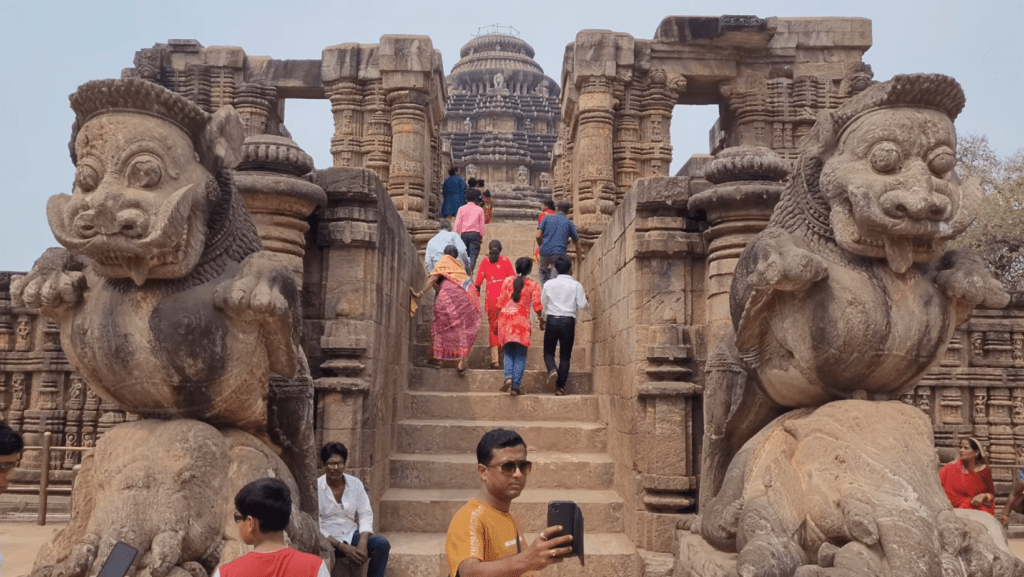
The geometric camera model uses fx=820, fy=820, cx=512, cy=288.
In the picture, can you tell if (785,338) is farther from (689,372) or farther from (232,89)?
(232,89)

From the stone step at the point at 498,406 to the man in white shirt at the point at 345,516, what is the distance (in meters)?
2.26

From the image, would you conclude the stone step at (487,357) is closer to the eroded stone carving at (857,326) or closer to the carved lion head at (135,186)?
the eroded stone carving at (857,326)

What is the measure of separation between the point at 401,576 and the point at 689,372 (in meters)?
2.28

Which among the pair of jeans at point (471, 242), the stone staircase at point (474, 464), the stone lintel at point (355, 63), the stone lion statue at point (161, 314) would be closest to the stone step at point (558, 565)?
the stone staircase at point (474, 464)

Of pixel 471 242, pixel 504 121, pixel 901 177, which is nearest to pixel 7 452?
pixel 901 177

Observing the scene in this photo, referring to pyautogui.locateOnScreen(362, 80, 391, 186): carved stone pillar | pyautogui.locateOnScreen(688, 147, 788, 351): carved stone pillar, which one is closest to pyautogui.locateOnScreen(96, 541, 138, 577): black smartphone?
pyautogui.locateOnScreen(688, 147, 788, 351): carved stone pillar

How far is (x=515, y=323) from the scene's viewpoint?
7293 mm

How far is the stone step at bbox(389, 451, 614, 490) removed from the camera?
20.2 ft

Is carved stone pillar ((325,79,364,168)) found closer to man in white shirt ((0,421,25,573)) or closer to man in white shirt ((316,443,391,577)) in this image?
man in white shirt ((316,443,391,577))

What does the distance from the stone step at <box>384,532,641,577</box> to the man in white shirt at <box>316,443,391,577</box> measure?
54cm

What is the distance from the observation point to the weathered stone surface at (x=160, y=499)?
2.56 meters

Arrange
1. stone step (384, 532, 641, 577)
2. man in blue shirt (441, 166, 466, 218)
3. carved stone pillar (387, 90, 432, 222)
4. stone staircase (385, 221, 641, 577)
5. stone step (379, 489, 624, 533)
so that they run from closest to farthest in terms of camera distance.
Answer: stone step (384, 532, 641, 577)
stone staircase (385, 221, 641, 577)
stone step (379, 489, 624, 533)
man in blue shirt (441, 166, 466, 218)
carved stone pillar (387, 90, 432, 222)

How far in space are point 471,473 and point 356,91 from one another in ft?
36.9

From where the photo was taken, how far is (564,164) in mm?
16531
